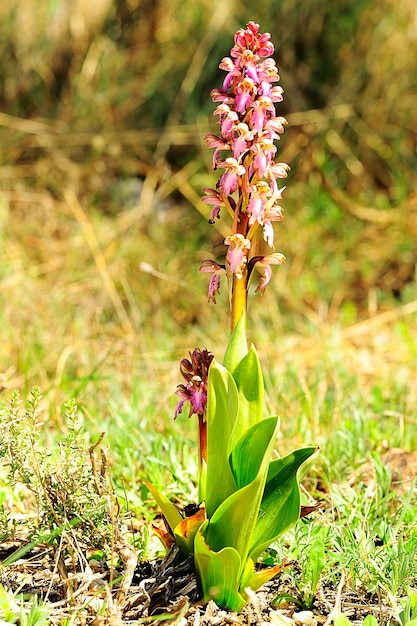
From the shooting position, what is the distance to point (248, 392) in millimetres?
1473

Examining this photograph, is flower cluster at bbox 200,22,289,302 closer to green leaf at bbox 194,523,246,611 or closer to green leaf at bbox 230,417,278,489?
green leaf at bbox 230,417,278,489

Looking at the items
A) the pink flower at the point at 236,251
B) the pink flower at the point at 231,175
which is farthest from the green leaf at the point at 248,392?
the pink flower at the point at 231,175

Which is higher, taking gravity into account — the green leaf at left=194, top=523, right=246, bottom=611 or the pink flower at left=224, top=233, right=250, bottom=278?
the pink flower at left=224, top=233, right=250, bottom=278

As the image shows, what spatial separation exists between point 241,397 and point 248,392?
0.02 meters

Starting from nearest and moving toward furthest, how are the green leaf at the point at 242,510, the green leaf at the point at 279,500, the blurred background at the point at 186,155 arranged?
the green leaf at the point at 242,510
the green leaf at the point at 279,500
the blurred background at the point at 186,155

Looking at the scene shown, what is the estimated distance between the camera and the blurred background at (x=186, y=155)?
12.9ft

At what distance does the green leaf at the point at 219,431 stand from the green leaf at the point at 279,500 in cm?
9

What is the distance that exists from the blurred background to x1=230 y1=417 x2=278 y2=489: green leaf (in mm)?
2167

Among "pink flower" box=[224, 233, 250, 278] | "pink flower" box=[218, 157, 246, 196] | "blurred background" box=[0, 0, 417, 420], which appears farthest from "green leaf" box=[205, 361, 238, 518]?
"blurred background" box=[0, 0, 417, 420]

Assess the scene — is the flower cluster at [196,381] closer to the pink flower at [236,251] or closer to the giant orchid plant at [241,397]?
the giant orchid plant at [241,397]

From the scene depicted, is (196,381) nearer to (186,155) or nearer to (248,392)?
(248,392)

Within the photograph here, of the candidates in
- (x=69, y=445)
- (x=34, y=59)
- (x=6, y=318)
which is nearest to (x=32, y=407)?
(x=69, y=445)

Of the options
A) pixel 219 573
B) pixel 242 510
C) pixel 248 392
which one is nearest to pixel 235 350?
pixel 248 392

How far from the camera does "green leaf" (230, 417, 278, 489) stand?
4.66 ft
